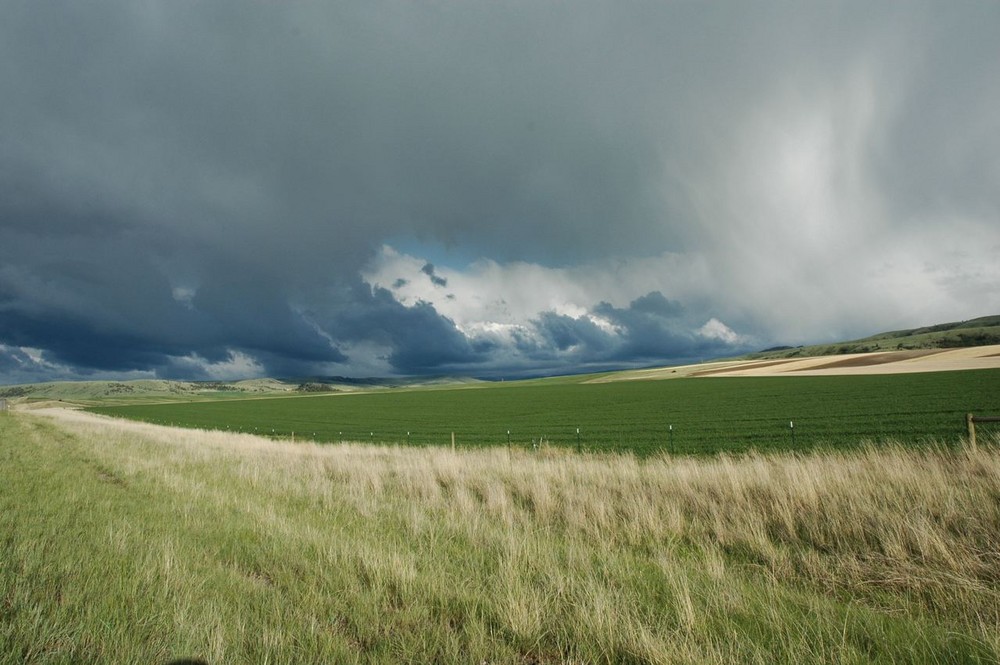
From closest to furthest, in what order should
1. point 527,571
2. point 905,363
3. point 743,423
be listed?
point 527,571
point 743,423
point 905,363

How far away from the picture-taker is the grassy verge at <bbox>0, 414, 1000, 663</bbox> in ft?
12.8

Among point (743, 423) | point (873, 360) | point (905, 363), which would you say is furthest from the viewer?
point (873, 360)

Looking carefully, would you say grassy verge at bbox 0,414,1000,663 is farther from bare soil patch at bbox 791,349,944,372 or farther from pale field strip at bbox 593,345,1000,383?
bare soil patch at bbox 791,349,944,372

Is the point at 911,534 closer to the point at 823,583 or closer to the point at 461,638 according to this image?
the point at 823,583

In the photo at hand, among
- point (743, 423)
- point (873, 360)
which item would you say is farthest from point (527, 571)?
point (873, 360)

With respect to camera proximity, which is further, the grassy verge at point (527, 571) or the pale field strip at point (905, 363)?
the pale field strip at point (905, 363)

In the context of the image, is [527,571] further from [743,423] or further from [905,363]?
[905,363]

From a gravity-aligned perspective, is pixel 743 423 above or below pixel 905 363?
below

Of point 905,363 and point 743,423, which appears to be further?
point 905,363

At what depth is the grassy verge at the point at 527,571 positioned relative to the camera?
390 centimetres

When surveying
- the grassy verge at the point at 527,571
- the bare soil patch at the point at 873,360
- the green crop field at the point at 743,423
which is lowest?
the green crop field at the point at 743,423

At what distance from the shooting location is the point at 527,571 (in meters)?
5.64

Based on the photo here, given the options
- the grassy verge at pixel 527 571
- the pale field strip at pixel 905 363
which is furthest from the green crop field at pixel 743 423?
the pale field strip at pixel 905 363

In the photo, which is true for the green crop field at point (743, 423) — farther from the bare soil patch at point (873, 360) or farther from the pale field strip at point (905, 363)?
the bare soil patch at point (873, 360)
